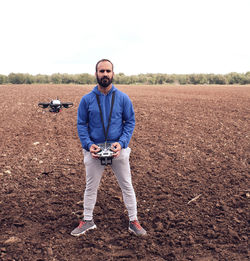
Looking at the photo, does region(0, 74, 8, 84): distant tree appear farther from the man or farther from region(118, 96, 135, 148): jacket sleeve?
region(118, 96, 135, 148): jacket sleeve

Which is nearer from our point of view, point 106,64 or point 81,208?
point 106,64

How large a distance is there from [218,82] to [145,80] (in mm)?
10561

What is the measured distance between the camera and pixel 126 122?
149 inches

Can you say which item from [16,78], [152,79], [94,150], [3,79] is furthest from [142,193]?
[152,79]

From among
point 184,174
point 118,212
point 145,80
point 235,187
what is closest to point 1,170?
point 118,212

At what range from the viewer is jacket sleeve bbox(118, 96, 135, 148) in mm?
3684

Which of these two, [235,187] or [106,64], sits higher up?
[106,64]

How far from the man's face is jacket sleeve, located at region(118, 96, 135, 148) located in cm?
33

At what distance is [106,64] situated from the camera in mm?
3498

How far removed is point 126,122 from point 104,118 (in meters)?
0.32

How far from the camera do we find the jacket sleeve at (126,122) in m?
3.68

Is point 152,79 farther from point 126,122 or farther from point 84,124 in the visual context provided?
point 84,124

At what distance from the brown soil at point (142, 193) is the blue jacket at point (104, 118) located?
4.80 ft

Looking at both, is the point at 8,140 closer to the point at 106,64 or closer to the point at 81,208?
the point at 81,208
